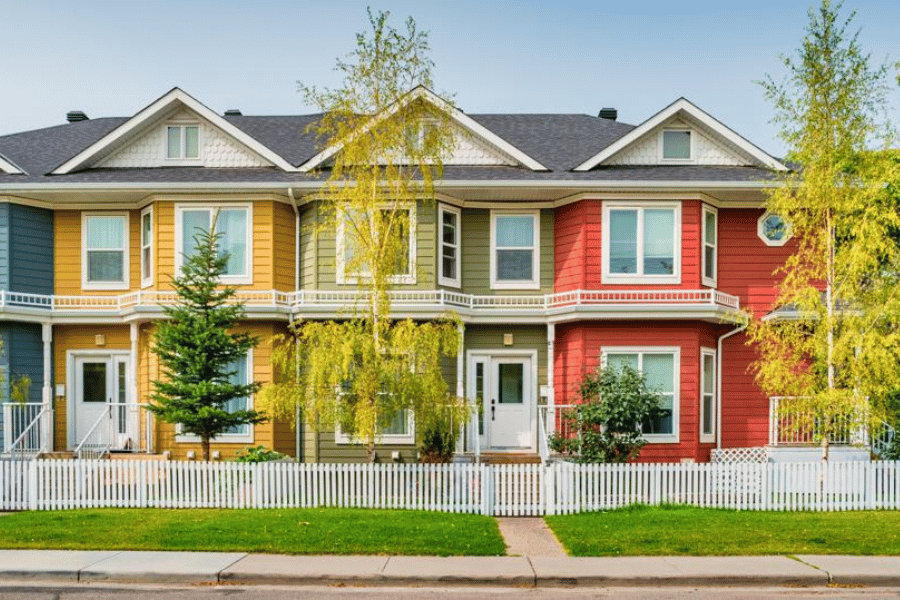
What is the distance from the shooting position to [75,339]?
2188cm

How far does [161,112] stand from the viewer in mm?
21250

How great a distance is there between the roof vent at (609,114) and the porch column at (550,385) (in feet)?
31.9

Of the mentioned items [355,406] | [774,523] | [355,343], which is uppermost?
[355,343]

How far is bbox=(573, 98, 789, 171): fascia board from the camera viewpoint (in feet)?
68.3

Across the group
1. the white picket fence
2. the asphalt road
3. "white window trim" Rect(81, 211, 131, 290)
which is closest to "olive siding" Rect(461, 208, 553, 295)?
the white picket fence

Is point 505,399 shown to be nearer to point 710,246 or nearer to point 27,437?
point 710,246

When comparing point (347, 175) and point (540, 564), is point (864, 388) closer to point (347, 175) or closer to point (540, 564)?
point (540, 564)

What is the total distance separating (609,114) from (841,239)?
11204 millimetres

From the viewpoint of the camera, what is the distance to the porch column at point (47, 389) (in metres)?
19.9

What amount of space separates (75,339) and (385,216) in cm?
943

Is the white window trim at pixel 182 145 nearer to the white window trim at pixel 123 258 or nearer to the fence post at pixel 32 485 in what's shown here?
the white window trim at pixel 123 258

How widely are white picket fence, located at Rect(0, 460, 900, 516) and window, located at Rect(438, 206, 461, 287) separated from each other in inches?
244

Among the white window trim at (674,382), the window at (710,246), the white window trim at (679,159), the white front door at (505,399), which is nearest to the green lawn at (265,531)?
the white front door at (505,399)

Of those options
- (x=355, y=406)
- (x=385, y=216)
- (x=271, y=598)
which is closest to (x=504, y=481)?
(x=355, y=406)
